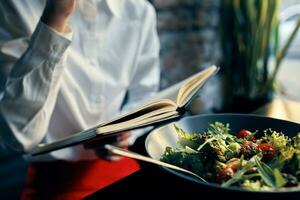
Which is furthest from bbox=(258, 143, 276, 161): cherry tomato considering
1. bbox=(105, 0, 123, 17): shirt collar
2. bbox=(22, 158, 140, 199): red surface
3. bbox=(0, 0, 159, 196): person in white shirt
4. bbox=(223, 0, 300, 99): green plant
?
bbox=(223, 0, 300, 99): green plant

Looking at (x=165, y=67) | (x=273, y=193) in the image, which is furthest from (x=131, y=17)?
(x=273, y=193)

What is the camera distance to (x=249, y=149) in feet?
1.82

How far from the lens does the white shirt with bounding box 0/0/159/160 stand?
2.73 ft

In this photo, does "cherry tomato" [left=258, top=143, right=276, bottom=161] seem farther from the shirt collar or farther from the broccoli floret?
the shirt collar

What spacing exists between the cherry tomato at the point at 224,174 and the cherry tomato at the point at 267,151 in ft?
0.22

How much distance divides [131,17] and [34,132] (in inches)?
20.3

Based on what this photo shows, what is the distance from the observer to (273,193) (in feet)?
1.43

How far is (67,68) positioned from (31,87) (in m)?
0.21

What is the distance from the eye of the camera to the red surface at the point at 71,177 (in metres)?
0.79

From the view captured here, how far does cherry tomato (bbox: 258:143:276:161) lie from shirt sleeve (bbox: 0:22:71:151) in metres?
0.46

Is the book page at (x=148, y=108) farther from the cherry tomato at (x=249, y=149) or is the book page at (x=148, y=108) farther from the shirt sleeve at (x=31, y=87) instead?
the shirt sleeve at (x=31, y=87)

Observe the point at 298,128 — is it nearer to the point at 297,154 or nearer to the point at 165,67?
the point at 297,154

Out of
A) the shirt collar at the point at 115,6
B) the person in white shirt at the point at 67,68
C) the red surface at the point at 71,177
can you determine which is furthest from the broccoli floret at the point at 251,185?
the shirt collar at the point at 115,6

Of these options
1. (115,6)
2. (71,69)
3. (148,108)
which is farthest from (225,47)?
(148,108)
